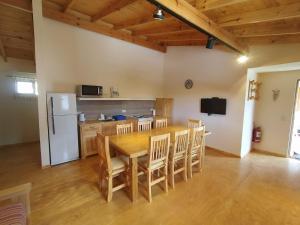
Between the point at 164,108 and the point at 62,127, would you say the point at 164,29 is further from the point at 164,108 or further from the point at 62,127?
the point at 62,127

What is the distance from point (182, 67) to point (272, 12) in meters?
3.07

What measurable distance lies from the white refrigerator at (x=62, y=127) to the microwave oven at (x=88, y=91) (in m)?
0.36

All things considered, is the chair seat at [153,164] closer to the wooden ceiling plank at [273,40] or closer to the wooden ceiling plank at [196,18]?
the wooden ceiling plank at [196,18]

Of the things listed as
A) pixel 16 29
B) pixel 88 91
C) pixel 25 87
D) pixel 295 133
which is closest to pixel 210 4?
pixel 88 91

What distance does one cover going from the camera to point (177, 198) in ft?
8.21

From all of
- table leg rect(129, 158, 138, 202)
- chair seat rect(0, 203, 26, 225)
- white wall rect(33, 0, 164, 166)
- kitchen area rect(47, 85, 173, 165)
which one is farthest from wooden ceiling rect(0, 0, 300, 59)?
chair seat rect(0, 203, 26, 225)

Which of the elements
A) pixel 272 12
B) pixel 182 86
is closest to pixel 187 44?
pixel 182 86

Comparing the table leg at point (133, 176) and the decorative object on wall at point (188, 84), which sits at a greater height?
the decorative object on wall at point (188, 84)

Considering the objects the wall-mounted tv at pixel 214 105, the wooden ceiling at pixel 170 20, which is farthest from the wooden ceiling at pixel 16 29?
the wall-mounted tv at pixel 214 105

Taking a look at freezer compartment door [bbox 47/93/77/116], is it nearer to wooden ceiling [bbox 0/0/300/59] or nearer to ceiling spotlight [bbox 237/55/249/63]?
wooden ceiling [bbox 0/0/300/59]

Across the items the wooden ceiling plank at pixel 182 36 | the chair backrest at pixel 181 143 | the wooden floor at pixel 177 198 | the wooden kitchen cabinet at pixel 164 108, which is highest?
the wooden ceiling plank at pixel 182 36

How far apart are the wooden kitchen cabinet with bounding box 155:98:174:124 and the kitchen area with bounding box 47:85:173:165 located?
2.58 ft

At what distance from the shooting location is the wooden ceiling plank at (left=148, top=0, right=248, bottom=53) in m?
2.06

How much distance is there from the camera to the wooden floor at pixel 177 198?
2.10 metres
